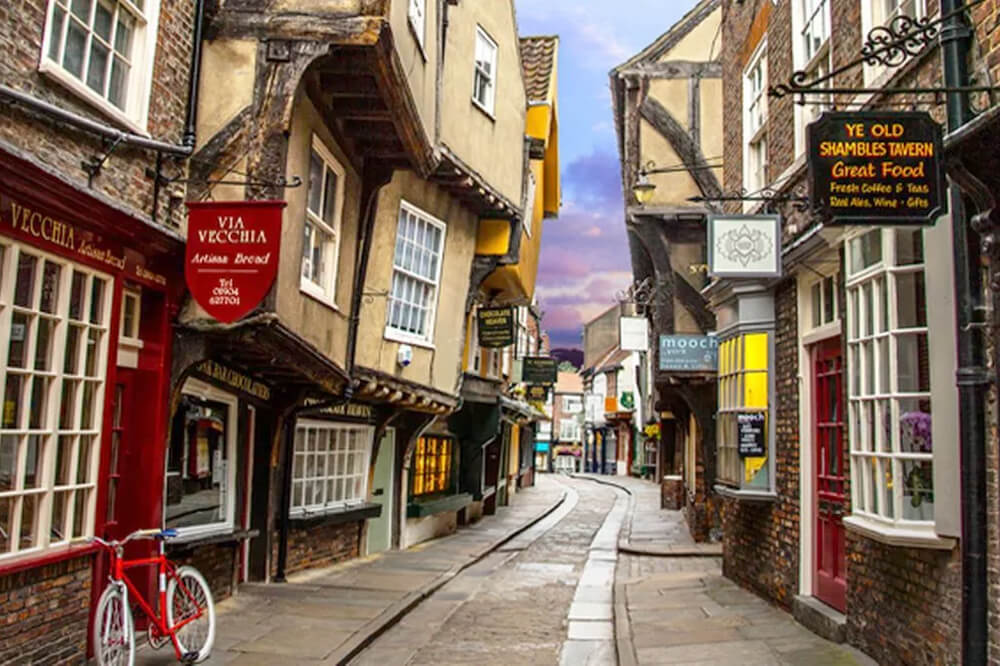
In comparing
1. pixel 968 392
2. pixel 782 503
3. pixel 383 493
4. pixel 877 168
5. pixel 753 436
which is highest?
pixel 877 168

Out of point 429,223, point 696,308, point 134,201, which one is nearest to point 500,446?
point 696,308

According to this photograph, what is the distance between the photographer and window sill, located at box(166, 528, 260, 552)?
29.5 feet

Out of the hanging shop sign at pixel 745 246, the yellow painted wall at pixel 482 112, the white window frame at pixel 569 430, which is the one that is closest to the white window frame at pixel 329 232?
the yellow painted wall at pixel 482 112

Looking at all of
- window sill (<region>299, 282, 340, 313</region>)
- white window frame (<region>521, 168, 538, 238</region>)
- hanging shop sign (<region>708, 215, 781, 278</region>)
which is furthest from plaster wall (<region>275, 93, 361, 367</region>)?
white window frame (<region>521, 168, 538, 238</region>)

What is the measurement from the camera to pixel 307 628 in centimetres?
930

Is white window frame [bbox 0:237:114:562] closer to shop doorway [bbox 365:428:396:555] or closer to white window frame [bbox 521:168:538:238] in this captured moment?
shop doorway [bbox 365:428:396:555]

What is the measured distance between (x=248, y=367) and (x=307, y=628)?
2.85m

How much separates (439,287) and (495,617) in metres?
5.45

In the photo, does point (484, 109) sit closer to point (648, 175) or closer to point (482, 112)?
point (482, 112)

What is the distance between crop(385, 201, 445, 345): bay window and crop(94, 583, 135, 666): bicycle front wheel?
6.76 m

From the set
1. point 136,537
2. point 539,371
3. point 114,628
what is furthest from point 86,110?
point 539,371

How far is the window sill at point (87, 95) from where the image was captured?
20.1 ft

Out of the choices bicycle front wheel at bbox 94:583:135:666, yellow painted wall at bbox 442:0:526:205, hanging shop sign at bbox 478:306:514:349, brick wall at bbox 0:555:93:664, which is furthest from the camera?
hanging shop sign at bbox 478:306:514:349

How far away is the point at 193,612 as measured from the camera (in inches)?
296
